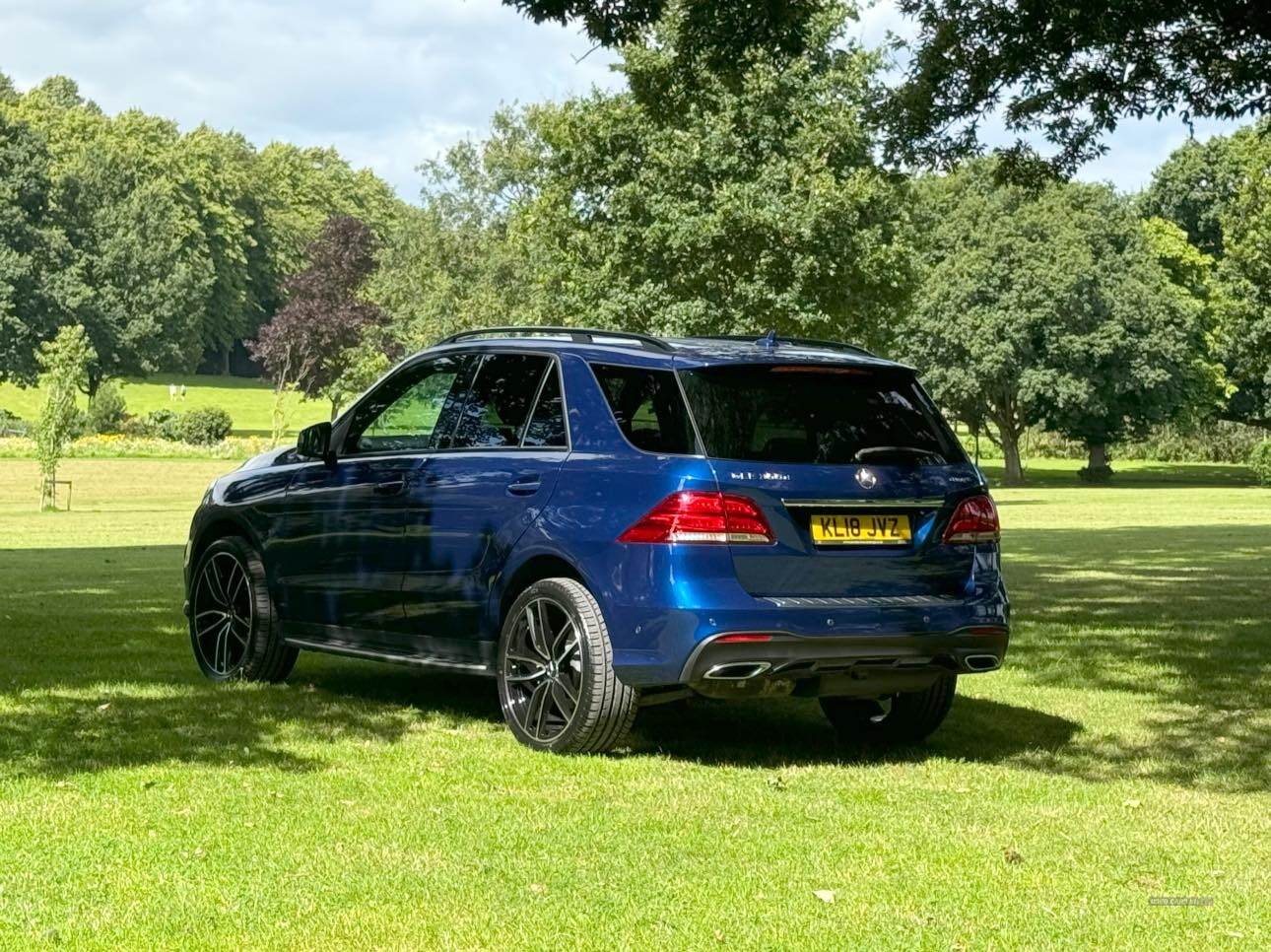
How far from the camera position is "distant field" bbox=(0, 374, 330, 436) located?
4028 inches

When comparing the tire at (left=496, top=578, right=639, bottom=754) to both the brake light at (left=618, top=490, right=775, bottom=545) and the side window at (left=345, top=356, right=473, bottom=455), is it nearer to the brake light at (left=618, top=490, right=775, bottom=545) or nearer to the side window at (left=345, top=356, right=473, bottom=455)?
the brake light at (left=618, top=490, right=775, bottom=545)

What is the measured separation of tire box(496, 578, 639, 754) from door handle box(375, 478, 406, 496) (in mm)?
1077

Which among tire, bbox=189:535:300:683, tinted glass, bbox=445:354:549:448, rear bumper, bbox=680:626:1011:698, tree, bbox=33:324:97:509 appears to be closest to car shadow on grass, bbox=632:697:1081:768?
rear bumper, bbox=680:626:1011:698

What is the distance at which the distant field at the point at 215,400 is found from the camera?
10231 centimetres

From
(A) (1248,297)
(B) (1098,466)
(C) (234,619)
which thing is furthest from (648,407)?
(B) (1098,466)

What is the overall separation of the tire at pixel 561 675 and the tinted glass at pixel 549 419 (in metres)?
0.72

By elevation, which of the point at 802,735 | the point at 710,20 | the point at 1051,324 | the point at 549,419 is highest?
the point at 1051,324

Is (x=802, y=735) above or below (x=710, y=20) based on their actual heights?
below

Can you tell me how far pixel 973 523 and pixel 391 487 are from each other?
2.98m

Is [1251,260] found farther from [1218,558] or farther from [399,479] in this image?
[399,479]

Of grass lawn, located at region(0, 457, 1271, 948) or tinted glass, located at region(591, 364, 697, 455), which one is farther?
tinted glass, located at region(591, 364, 697, 455)

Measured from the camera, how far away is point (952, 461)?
27.8 ft

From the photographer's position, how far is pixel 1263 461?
6462 centimetres

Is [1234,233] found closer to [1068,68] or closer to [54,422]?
[54,422]
